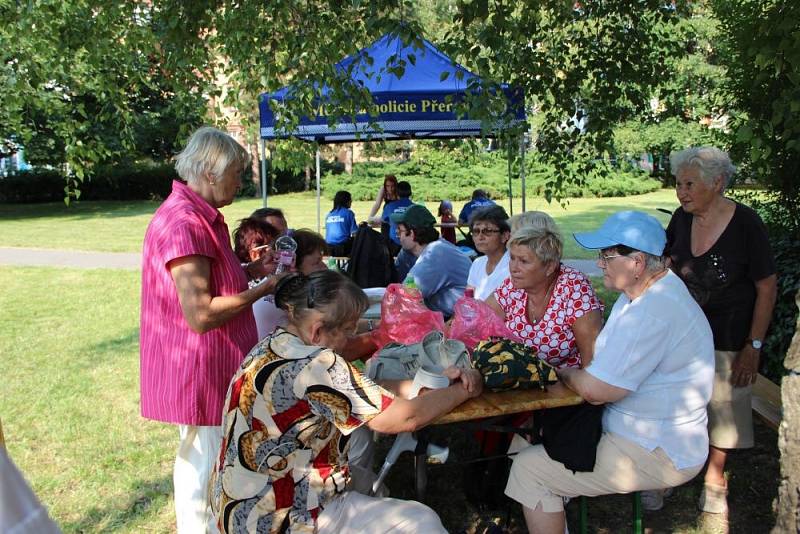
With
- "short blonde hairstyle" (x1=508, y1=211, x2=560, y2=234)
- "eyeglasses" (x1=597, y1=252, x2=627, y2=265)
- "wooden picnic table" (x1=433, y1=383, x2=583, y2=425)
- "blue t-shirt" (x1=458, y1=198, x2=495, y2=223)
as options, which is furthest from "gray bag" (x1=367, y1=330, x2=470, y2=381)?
"blue t-shirt" (x1=458, y1=198, x2=495, y2=223)

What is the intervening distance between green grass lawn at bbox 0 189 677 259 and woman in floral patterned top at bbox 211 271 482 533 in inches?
388

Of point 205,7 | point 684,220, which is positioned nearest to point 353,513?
point 684,220

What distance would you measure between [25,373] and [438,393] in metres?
4.71

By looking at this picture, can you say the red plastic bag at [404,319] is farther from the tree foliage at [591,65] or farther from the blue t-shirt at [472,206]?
the blue t-shirt at [472,206]

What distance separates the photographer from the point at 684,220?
3477mm

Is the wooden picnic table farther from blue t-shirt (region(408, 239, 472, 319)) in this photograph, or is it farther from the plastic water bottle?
blue t-shirt (region(408, 239, 472, 319))

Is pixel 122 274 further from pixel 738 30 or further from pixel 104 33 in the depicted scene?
pixel 738 30

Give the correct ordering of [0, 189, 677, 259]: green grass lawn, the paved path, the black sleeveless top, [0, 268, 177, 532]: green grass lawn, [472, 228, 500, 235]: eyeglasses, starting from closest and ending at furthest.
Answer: the black sleeveless top
[0, 268, 177, 532]: green grass lawn
[472, 228, 500, 235]: eyeglasses
the paved path
[0, 189, 677, 259]: green grass lawn

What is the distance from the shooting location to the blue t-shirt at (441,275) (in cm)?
435

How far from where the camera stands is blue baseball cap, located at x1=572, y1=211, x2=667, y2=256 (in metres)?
2.37

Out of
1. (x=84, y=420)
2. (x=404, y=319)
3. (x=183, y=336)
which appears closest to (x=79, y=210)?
(x=84, y=420)

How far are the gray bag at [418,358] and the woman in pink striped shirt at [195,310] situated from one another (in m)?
0.51

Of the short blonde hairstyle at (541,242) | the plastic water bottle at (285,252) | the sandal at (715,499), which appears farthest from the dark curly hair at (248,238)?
the sandal at (715,499)

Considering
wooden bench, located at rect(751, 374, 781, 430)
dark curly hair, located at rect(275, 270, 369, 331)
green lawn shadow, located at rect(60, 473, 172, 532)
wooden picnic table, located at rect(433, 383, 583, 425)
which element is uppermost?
dark curly hair, located at rect(275, 270, 369, 331)
